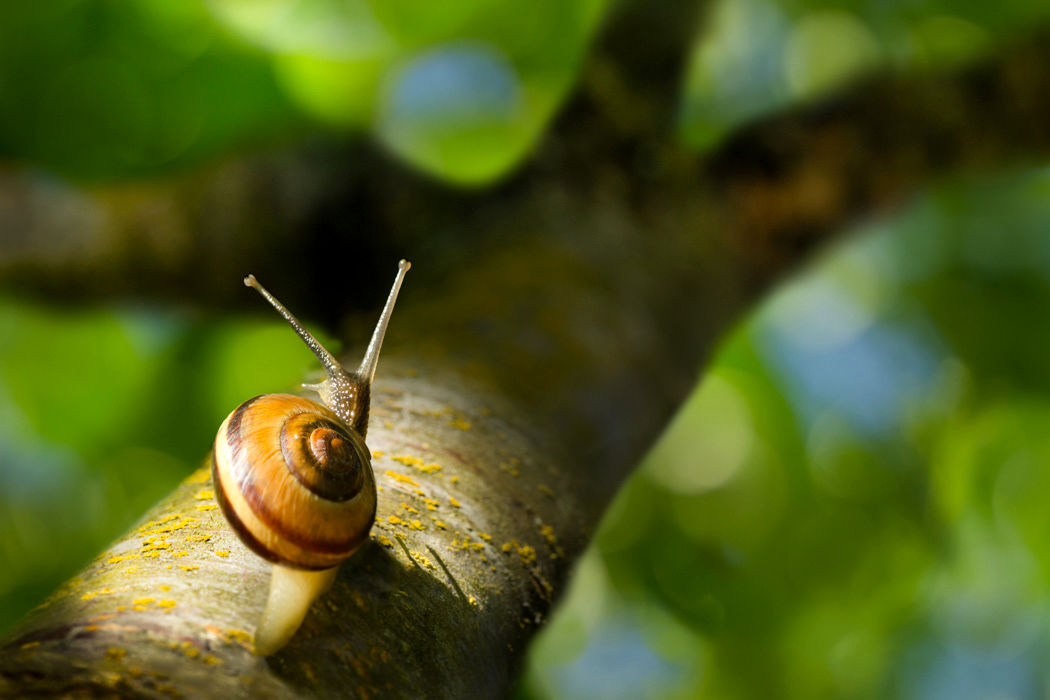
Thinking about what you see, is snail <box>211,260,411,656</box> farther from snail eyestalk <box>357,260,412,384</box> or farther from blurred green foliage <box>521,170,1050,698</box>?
blurred green foliage <box>521,170,1050,698</box>

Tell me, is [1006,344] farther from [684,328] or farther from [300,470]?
[300,470]

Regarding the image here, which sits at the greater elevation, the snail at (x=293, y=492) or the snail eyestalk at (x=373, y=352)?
the snail at (x=293, y=492)

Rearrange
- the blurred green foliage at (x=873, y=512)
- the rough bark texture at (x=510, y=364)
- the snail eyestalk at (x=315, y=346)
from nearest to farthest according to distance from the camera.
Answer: the rough bark texture at (x=510, y=364)
the snail eyestalk at (x=315, y=346)
the blurred green foliage at (x=873, y=512)

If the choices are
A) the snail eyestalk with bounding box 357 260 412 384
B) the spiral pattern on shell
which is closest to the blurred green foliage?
the snail eyestalk with bounding box 357 260 412 384

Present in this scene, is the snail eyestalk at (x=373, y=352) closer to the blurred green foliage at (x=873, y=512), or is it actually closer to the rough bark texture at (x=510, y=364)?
the rough bark texture at (x=510, y=364)

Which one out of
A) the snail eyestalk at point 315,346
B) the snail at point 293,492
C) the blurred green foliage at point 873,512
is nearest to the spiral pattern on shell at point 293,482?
the snail at point 293,492

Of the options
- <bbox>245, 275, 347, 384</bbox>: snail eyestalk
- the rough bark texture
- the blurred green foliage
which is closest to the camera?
the rough bark texture
